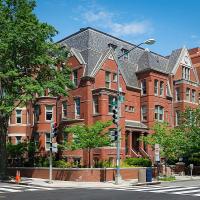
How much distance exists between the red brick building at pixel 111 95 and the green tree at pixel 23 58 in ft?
25.4

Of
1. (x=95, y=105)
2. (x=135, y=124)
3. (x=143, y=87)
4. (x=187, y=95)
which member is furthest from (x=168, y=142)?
(x=187, y=95)

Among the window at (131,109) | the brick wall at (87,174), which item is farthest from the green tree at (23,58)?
the window at (131,109)

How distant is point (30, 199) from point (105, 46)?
106ft

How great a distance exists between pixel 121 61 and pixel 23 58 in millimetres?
17966

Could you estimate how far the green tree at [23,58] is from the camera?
105 feet

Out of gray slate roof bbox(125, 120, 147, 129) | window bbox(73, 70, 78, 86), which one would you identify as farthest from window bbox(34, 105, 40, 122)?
gray slate roof bbox(125, 120, 147, 129)

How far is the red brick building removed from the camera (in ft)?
143

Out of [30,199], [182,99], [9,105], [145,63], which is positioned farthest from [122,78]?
[30,199]

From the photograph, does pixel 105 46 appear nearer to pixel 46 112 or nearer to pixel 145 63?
pixel 145 63

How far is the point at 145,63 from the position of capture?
2015 inches

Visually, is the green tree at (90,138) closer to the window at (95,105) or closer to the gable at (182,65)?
A: the window at (95,105)

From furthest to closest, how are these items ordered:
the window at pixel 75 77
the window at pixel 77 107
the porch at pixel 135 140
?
the porch at pixel 135 140, the window at pixel 75 77, the window at pixel 77 107

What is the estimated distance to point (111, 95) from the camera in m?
43.3

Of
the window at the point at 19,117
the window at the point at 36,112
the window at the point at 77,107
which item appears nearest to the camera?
the window at the point at 77,107
